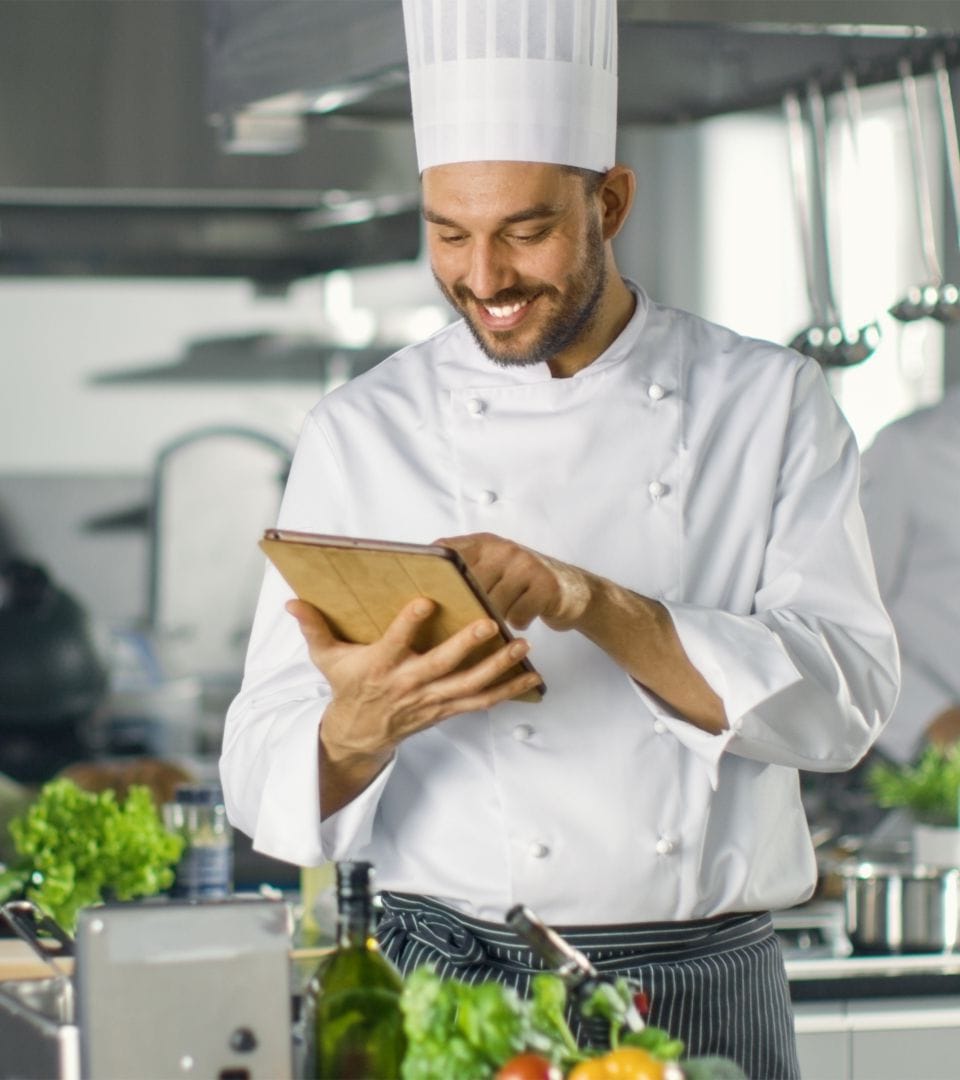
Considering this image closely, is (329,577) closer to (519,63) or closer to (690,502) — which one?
(690,502)

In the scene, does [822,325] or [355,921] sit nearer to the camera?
[355,921]

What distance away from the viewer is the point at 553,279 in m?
1.78

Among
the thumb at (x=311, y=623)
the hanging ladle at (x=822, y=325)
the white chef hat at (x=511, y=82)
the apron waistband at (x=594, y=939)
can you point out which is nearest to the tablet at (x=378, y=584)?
the thumb at (x=311, y=623)

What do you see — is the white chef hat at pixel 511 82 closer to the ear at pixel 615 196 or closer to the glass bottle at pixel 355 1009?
the ear at pixel 615 196

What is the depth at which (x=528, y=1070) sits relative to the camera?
119cm

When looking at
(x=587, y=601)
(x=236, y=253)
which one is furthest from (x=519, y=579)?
(x=236, y=253)

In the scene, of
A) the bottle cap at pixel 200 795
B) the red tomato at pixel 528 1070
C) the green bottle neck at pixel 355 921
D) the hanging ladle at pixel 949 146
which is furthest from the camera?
the hanging ladle at pixel 949 146

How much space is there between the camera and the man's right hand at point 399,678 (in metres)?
1.54

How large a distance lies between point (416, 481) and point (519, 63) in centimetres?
42

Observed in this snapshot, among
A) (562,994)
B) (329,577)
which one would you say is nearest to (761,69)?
(329,577)

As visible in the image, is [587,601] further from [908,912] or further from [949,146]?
[949,146]

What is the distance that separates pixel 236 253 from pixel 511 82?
8.42 ft

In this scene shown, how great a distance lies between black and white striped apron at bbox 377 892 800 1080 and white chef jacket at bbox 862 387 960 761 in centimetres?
183

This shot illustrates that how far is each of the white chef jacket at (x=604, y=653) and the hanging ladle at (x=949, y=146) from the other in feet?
3.59
